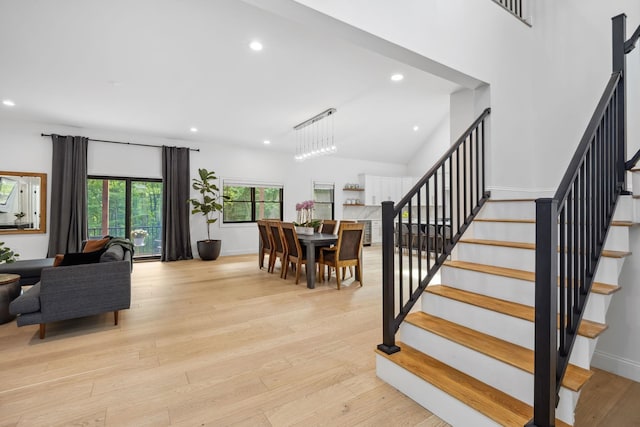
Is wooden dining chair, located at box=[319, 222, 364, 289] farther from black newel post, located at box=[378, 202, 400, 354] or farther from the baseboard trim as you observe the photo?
the baseboard trim

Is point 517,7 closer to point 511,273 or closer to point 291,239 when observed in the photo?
point 511,273

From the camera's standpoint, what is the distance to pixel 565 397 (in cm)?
138

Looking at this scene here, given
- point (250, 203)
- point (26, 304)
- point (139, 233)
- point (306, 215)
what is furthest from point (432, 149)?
point (26, 304)

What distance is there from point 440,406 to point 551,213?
1164mm

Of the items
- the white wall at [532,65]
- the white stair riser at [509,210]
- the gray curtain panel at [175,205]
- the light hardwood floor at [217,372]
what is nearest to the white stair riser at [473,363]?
the light hardwood floor at [217,372]

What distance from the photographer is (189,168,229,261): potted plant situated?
22.6 feet

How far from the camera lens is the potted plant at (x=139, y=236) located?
674 centimetres

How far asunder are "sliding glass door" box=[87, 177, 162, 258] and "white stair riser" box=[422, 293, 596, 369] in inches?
257

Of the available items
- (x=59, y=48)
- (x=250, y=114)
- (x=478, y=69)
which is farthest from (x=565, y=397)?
(x=250, y=114)

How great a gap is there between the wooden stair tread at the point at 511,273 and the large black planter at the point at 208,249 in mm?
5671

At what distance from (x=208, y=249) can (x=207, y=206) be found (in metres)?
0.99

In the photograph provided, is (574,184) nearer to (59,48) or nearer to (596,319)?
(596,319)

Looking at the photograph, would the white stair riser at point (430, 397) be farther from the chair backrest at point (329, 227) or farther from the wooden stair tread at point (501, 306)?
the chair backrest at point (329, 227)

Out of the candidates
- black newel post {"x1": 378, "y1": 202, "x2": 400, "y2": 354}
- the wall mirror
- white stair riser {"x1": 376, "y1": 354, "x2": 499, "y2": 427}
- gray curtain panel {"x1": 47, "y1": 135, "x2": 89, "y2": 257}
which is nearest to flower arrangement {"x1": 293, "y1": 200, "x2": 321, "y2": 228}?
black newel post {"x1": 378, "y1": 202, "x2": 400, "y2": 354}
